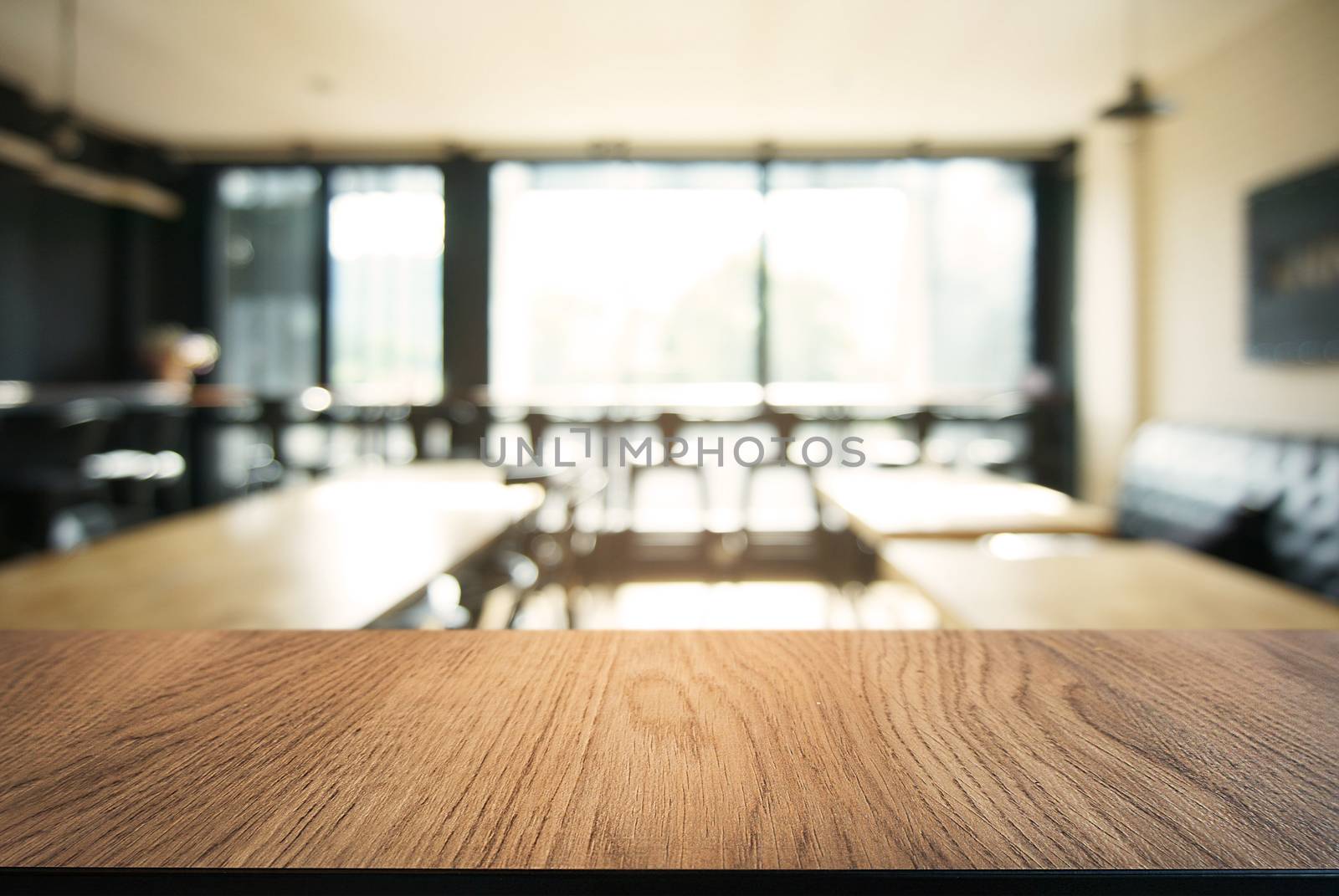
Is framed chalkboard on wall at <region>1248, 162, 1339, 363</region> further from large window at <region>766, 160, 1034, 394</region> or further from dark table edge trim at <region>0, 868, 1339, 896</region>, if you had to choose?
dark table edge trim at <region>0, 868, 1339, 896</region>

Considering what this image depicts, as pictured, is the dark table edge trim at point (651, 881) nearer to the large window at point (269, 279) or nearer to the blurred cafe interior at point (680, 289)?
the blurred cafe interior at point (680, 289)

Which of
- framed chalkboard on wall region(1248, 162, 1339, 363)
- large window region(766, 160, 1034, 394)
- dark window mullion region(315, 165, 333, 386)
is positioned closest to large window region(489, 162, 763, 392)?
large window region(766, 160, 1034, 394)

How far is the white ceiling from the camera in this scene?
13.9 ft

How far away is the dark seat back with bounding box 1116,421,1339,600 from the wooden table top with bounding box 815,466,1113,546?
19.2 inches

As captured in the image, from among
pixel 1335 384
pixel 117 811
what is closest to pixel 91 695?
pixel 117 811

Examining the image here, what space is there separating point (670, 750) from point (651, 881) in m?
0.11

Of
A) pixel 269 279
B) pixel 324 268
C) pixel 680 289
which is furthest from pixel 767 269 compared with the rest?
pixel 269 279

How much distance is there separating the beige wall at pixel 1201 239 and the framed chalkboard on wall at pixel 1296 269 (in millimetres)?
110

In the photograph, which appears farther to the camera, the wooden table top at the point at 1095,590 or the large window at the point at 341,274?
the large window at the point at 341,274

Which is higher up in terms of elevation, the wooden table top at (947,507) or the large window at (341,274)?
the large window at (341,274)

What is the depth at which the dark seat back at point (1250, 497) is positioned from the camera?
8.81ft

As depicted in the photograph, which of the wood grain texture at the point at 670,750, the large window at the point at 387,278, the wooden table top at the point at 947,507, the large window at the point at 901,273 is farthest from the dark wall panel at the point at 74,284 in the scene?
the wood grain texture at the point at 670,750

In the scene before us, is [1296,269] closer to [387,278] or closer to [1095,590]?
[1095,590]

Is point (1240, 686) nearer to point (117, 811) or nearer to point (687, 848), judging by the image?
point (687, 848)
